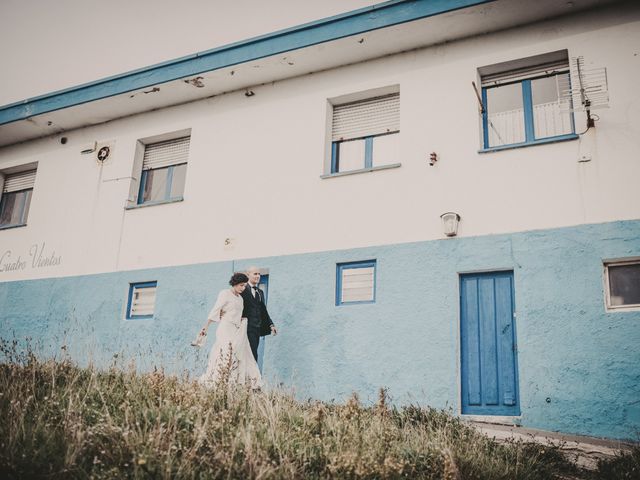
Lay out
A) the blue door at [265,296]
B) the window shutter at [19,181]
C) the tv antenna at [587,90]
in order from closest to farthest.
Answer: the tv antenna at [587,90] → the blue door at [265,296] → the window shutter at [19,181]

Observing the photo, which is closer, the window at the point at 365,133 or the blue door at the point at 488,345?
the blue door at the point at 488,345

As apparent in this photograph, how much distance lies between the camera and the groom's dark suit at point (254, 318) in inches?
334

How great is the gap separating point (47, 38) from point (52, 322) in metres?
28.8

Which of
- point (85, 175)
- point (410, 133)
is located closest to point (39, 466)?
point (410, 133)

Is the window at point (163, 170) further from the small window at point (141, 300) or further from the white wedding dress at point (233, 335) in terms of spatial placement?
the white wedding dress at point (233, 335)

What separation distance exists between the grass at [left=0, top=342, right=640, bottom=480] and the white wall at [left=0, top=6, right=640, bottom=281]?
139 inches

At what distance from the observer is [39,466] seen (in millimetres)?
3961

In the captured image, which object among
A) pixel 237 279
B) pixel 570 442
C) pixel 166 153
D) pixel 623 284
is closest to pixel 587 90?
pixel 623 284

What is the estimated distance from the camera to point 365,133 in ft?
32.9

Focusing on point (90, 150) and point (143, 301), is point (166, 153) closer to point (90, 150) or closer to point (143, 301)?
point (90, 150)

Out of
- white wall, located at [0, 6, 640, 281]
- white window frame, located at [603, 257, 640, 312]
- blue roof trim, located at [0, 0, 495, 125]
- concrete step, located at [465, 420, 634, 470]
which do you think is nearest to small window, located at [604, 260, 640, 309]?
white window frame, located at [603, 257, 640, 312]

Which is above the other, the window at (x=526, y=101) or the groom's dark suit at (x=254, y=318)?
the window at (x=526, y=101)

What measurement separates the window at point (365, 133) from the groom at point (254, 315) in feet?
9.40

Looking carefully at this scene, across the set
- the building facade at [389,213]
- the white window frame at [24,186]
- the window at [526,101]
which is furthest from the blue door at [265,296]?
the white window frame at [24,186]
